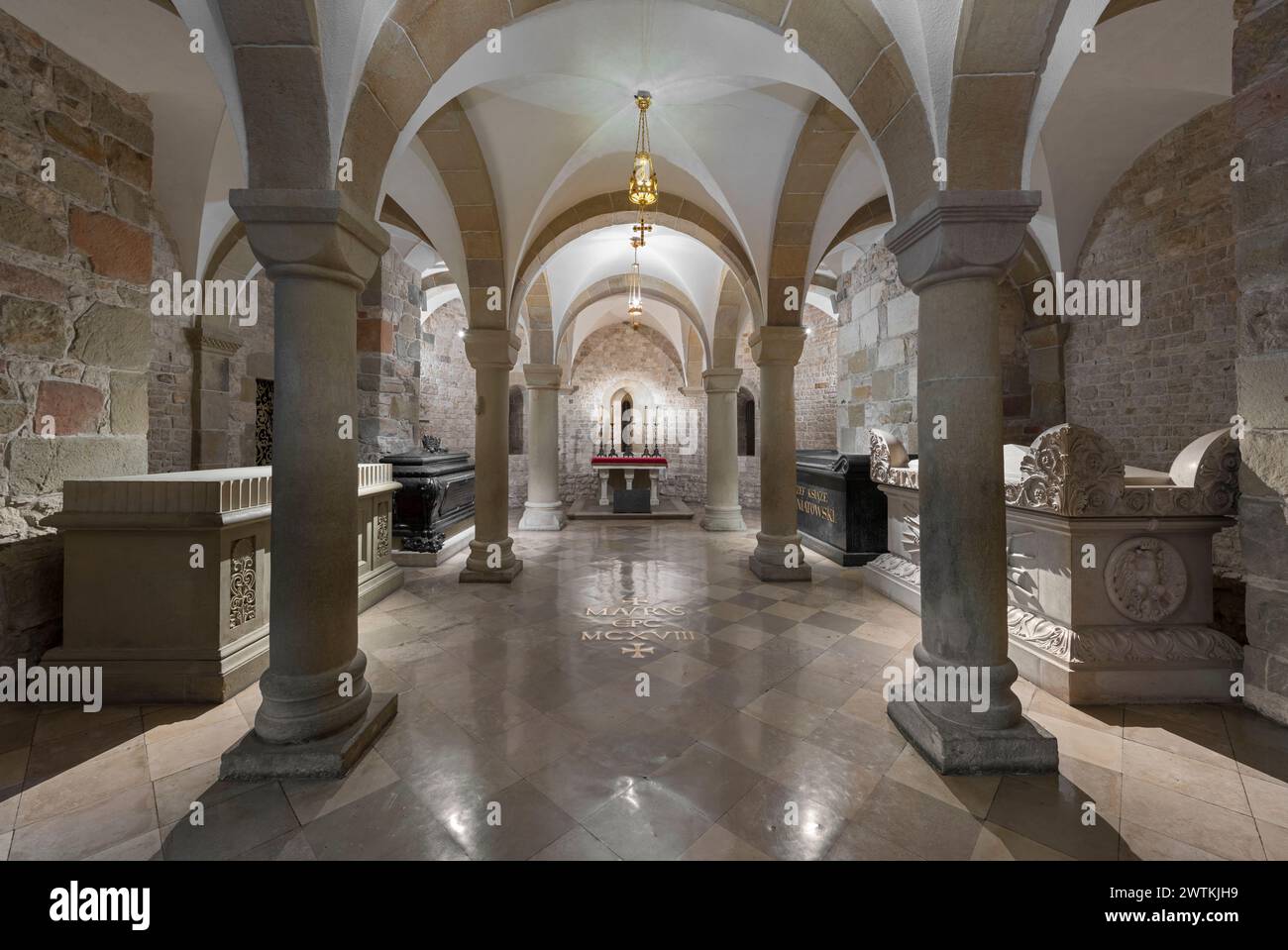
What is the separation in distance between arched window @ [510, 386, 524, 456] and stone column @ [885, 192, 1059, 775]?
12028 millimetres

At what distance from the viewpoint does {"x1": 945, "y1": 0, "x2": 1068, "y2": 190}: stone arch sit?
2.16m

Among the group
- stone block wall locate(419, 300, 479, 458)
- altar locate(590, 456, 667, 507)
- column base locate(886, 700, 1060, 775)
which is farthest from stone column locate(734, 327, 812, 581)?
stone block wall locate(419, 300, 479, 458)

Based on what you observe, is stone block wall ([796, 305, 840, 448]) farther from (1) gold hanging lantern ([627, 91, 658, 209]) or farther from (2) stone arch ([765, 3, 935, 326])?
(2) stone arch ([765, 3, 935, 326])

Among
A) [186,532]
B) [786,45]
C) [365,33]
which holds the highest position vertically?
[786,45]

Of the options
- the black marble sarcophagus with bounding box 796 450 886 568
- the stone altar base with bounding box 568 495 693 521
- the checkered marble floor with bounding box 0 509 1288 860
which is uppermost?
the black marble sarcophagus with bounding box 796 450 886 568

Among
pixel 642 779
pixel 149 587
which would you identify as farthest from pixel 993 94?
pixel 149 587

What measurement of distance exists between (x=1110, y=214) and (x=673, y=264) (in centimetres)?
614

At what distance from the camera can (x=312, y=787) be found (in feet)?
6.40

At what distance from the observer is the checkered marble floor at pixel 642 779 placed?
65.5 inches

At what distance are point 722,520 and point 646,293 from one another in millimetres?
5504

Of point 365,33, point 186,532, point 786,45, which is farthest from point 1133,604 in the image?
point 186,532

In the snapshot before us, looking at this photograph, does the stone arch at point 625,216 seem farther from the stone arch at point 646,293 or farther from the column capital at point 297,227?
the column capital at point 297,227

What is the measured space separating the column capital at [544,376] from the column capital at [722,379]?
8.70ft
